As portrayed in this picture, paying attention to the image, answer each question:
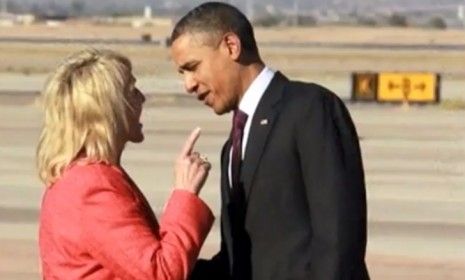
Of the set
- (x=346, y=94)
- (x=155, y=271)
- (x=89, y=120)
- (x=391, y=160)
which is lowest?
(x=346, y=94)

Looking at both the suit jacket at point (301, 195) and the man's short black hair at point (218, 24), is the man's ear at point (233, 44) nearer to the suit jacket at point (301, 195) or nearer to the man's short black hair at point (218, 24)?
the man's short black hair at point (218, 24)

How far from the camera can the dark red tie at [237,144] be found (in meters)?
4.29

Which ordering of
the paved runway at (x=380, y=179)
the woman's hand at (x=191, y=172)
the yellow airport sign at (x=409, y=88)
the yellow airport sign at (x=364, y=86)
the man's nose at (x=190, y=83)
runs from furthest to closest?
the yellow airport sign at (x=364, y=86) → the yellow airport sign at (x=409, y=88) → the paved runway at (x=380, y=179) → the man's nose at (x=190, y=83) → the woman's hand at (x=191, y=172)

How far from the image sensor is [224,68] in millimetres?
4227

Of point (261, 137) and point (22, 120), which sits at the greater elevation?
point (261, 137)

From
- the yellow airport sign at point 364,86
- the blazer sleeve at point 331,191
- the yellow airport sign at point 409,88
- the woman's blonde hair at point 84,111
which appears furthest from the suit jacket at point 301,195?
the yellow airport sign at point 364,86

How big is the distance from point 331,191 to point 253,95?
0.42m

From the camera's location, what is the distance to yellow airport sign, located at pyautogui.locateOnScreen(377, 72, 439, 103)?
3397cm

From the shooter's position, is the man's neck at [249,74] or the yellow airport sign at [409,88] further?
the yellow airport sign at [409,88]

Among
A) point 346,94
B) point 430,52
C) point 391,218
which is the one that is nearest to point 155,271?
point 391,218

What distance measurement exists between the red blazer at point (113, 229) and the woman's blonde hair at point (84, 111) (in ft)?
0.15

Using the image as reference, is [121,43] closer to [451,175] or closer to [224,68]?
[451,175]

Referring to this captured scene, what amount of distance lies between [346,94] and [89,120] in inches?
1415

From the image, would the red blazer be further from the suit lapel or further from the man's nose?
the man's nose
